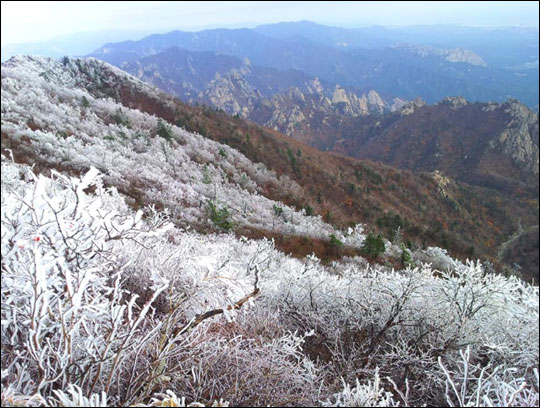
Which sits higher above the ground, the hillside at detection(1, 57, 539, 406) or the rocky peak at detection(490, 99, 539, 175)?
the hillside at detection(1, 57, 539, 406)

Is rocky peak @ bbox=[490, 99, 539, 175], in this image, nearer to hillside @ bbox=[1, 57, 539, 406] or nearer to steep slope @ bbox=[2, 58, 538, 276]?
steep slope @ bbox=[2, 58, 538, 276]

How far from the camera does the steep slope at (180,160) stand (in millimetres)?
15500

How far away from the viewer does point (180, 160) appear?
2580 centimetres

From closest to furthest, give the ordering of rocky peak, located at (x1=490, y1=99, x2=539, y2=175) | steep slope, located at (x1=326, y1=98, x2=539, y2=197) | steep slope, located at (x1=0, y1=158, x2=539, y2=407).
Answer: steep slope, located at (x1=0, y1=158, x2=539, y2=407), steep slope, located at (x1=326, y1=98, x2=539, y2=197), rocky peak, located at (x1=490, y1=99, x2=539, y2=175)

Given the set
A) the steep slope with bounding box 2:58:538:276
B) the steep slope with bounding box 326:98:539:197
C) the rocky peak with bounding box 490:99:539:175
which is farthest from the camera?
the rocky peak with bounding box 490:99:539:175

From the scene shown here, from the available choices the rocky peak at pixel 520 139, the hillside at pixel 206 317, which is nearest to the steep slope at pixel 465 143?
the rocky peak at pixel 520 139

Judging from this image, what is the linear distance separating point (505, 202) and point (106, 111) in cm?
10349

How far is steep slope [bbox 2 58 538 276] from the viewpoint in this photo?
15.5 m

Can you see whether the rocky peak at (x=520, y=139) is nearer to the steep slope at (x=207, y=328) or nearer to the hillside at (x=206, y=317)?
the hillside at (x=206, y=317)

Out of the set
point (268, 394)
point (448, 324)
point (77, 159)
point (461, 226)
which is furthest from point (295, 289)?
point (461, 226)

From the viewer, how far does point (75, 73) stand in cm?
3691

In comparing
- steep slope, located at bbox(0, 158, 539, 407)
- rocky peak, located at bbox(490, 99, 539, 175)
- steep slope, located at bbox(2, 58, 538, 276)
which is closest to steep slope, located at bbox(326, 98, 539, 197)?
rocky peak, located at bbox(490, 99, 539, 175)

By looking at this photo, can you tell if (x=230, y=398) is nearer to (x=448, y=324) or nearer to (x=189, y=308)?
(x=189, y=308)

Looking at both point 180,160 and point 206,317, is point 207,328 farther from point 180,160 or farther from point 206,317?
point 180,160
